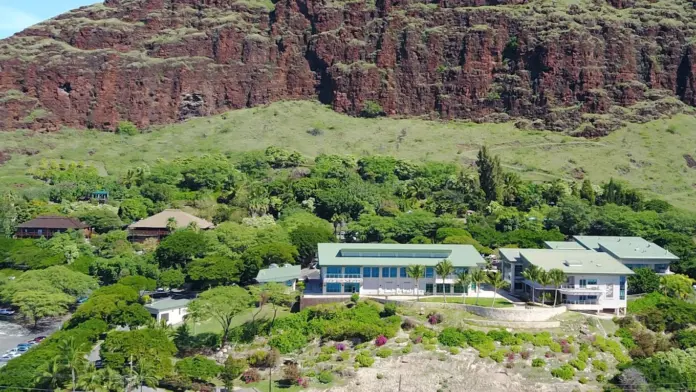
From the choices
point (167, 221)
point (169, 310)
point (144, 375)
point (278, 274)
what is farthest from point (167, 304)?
point (167, 221)

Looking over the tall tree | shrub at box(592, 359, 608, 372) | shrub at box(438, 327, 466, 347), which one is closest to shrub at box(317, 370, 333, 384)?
shrub at box(438, 327, 466, 347)

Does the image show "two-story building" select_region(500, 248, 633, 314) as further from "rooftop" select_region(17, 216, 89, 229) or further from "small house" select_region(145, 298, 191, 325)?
"rooftop" select_region(17, 216, 89, 229)

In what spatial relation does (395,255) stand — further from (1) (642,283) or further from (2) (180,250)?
(2) (180,250)

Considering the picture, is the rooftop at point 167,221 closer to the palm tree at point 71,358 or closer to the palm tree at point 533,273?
the palm tree at point 71,358

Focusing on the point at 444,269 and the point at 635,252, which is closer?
the point at 444,269

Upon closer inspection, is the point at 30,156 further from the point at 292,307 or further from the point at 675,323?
the point at 675,323

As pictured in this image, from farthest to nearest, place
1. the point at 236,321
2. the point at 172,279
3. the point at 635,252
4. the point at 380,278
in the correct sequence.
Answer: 1. the point at 635,252
2. the point at 172,279
3. the point at 380,278
4. the point at 236,321

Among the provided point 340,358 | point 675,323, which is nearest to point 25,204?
point 340,358
